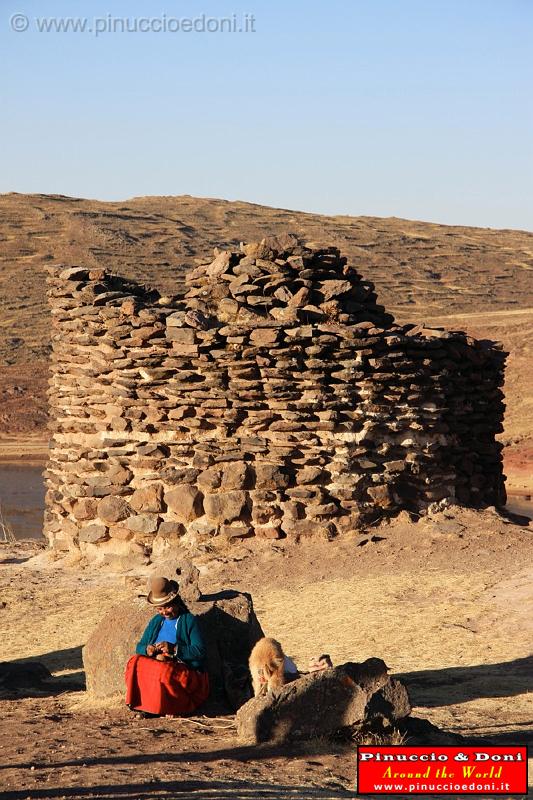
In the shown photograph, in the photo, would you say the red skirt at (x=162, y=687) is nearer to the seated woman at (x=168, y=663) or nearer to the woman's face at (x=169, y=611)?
the seated woman at (x=168, y=663)

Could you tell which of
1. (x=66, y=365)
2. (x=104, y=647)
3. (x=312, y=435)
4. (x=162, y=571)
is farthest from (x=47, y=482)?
(x=104, y=647)

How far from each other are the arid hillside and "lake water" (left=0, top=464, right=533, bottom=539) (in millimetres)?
2414

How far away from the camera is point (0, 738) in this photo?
6.43 m

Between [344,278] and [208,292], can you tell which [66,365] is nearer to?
[208,292]

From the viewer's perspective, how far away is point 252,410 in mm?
12695

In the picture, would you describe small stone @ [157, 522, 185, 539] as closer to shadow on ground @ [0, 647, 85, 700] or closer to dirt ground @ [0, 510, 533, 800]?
dirt ground @ [0, 510, 533, 800]

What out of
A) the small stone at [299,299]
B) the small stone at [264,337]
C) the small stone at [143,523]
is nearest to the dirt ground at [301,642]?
the small stone at [143,523]

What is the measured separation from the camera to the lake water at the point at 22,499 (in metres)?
19.4

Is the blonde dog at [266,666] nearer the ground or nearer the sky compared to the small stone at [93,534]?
nearer the sky

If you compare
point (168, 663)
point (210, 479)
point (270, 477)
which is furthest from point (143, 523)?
point (168, 663)

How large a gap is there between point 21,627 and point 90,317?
3.92m

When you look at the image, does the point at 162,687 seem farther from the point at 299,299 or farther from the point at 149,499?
the point at 299,299

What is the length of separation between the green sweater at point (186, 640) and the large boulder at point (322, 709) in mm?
872

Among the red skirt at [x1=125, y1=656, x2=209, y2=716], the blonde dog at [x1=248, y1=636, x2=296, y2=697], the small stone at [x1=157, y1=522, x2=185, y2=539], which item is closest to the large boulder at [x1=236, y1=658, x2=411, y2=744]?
the blonde dog at [x1=248, y1=636, x2=296, y2=697]
